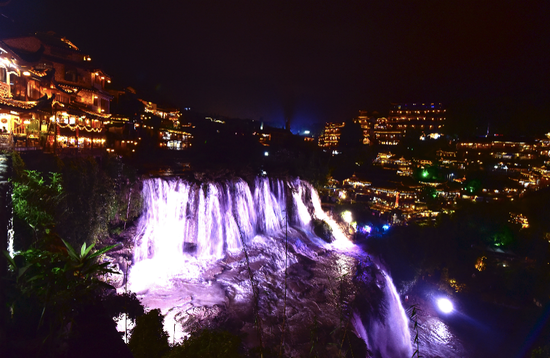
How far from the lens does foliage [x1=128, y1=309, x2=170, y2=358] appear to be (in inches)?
246

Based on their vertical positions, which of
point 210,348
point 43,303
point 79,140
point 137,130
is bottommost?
point 210,348

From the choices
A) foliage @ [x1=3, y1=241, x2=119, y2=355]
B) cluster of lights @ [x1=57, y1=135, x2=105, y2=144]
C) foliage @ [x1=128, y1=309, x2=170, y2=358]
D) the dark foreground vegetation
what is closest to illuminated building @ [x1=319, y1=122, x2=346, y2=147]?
the dark foreground vegetation

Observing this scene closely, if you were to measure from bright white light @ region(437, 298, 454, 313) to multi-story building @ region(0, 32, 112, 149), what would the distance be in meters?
27.5

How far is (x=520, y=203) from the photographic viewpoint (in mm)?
27234

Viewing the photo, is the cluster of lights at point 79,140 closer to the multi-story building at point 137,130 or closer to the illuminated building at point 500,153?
the multi-story building at point 137,130

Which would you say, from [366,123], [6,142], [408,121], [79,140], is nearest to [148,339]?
[6,142]

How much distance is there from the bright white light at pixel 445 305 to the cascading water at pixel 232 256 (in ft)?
18.4

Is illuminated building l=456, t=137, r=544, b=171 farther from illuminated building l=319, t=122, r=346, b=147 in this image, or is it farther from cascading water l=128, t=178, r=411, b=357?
illuminated building l=319, t=122, r=346, b=147

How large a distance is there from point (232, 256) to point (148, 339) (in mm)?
11464

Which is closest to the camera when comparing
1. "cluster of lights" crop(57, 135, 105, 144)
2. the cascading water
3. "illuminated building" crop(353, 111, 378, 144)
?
the cascading water

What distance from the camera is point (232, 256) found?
58.4 feet

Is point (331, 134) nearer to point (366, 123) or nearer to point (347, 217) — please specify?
point (366, 123)

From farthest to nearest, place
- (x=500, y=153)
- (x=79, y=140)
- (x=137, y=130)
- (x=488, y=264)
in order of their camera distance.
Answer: (x=500, y=153) → (x=137, y=130) → (x=488, y=264) → (x=79, y=140)

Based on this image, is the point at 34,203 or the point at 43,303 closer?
the point at 43,303
